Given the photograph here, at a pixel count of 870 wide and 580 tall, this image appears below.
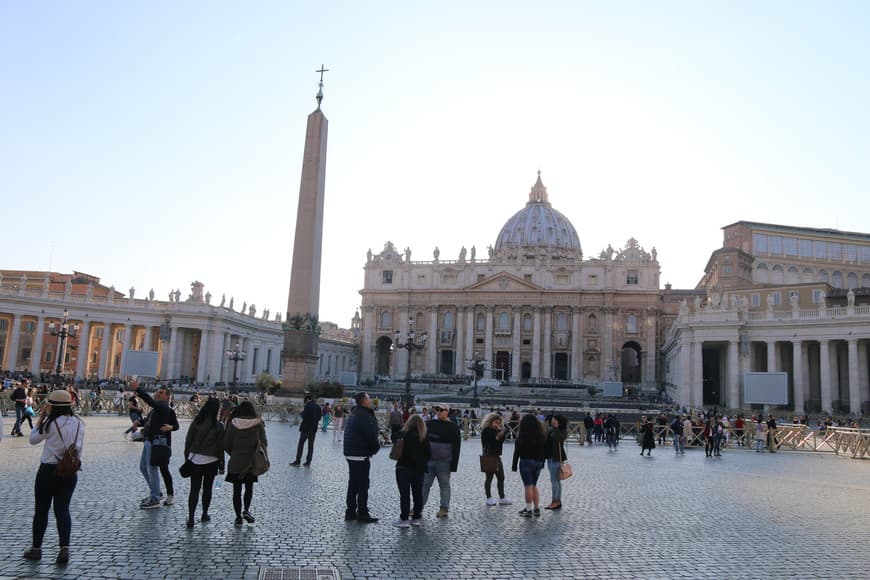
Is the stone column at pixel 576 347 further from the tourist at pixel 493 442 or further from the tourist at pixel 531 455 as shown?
the tourist at pixel 531 455

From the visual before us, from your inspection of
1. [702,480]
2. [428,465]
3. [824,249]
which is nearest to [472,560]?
[428,465]

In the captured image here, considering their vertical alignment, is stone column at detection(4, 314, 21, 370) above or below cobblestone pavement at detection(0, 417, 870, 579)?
above

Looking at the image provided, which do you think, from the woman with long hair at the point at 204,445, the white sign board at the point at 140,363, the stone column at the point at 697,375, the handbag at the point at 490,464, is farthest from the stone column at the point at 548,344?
the woman with long hair at the point at 204,445

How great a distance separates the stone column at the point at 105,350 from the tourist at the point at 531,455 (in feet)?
163

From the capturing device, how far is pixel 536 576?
6.23 metres

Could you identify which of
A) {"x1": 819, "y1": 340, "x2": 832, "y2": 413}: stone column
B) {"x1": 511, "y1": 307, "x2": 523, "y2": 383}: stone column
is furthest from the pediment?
{"x1": 819, "y1": 340, "x2": 832, "y2": 413}: stone column

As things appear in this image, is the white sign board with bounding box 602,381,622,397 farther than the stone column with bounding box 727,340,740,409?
Yes

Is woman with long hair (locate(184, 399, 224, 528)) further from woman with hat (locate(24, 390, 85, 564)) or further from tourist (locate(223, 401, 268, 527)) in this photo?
woman with hat (locate(24, 390, 85, 564))

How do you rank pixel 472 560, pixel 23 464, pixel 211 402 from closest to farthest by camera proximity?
pixel 472 560 → pixel 211 402 → pixel 23 464

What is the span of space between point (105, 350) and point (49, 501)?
2030 inches

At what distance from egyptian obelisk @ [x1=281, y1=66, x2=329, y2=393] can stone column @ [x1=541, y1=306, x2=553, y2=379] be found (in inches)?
2155

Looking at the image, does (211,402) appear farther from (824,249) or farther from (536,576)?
(824,249)

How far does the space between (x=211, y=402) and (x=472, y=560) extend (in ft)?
11.1

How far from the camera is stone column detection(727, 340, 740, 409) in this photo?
41312 millimetres
